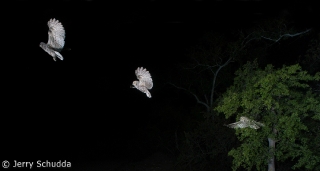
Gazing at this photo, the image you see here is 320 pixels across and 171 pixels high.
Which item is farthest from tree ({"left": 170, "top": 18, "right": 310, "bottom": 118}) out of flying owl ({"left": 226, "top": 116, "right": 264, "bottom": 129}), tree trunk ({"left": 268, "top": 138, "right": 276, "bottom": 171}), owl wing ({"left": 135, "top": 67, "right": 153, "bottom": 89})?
owl wing ({"left": 135, "top": 67, "right": 153, "bottom": 89})

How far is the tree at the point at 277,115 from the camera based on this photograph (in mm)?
10289

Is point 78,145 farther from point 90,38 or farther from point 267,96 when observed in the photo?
point 267,96

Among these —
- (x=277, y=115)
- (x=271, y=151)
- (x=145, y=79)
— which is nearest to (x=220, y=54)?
(x=277, y=115)

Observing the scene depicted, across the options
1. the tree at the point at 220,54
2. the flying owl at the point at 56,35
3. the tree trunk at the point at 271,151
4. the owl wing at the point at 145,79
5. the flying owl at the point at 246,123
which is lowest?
the tree trunk at the point at 271,151

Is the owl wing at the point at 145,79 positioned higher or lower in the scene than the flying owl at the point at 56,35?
lower

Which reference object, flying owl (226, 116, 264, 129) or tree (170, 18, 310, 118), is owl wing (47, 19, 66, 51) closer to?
flying owl (226, 116, 264, 129)

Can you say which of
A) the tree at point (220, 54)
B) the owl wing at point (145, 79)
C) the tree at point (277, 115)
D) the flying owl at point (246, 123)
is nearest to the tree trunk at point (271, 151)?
the tree at point (277, 115)

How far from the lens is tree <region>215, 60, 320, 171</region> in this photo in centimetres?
1029

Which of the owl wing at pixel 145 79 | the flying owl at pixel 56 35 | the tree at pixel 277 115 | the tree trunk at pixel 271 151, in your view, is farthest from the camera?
the tree trunk at pixel 271 151

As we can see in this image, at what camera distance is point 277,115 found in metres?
10.6

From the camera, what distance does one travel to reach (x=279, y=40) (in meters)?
15.0

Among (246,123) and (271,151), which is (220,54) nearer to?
(271,151)

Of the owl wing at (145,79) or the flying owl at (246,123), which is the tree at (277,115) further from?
the owl wing at (145,79)

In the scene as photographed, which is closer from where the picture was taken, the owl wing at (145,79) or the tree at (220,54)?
the owl wing at (145,79)
